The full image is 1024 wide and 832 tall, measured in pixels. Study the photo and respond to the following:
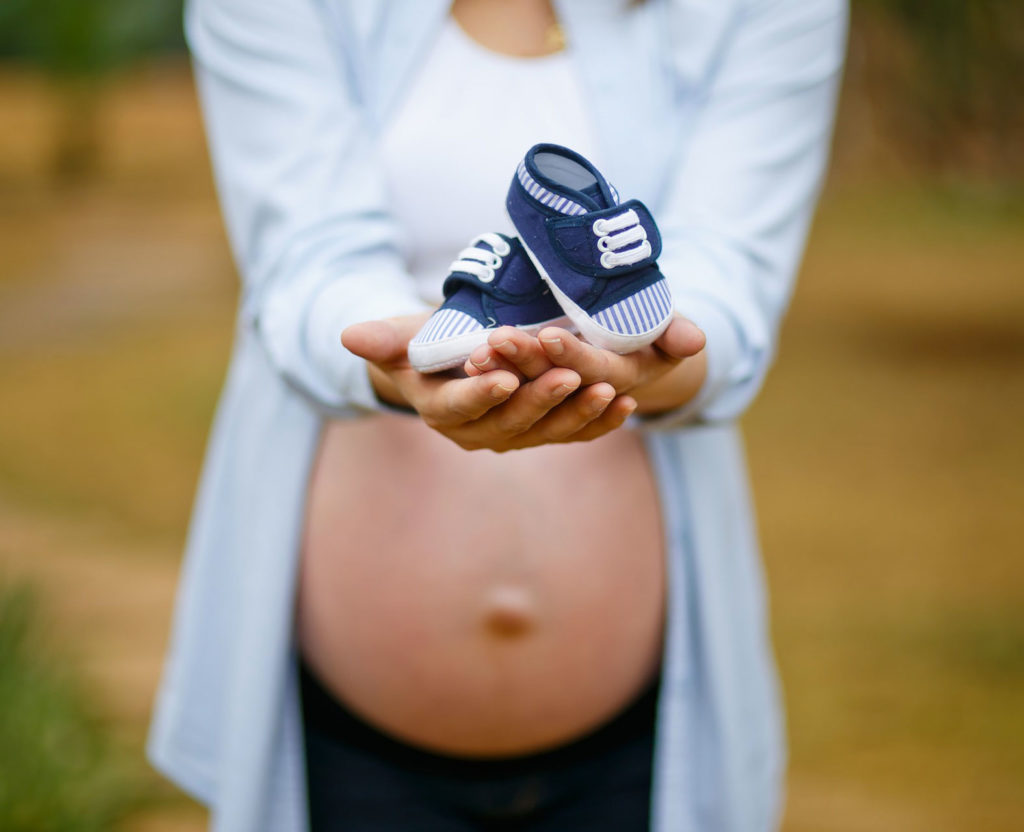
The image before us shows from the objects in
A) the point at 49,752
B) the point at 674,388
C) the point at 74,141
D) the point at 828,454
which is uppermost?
the point at 674,388

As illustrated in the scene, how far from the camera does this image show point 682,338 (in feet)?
3.33

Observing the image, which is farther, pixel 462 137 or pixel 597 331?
pixel 462 137

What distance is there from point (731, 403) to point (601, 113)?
34cm

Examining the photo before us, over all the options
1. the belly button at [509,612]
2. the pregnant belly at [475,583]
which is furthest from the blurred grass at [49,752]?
the belly button at [509,612]

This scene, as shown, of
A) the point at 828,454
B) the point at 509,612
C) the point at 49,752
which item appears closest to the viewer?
the point at 509,612

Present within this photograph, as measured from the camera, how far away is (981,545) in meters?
4.47

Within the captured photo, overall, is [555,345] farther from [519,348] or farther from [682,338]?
[682,338]

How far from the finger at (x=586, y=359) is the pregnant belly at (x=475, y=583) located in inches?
11.7

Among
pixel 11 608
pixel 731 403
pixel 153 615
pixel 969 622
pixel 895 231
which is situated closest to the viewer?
pixel 731 403

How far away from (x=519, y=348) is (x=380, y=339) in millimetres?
164

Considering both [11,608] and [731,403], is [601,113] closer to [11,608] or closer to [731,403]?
[731,403]

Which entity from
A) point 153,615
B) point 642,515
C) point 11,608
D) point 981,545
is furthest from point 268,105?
point 981,545

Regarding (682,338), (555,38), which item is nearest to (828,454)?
(555,38)

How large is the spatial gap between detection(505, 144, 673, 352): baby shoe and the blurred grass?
2.00 m
